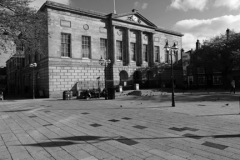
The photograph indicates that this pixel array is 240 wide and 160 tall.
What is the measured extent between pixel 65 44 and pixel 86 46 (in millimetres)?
3685

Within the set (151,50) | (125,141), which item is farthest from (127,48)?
(125,141)

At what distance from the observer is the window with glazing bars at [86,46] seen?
29469 millimetres

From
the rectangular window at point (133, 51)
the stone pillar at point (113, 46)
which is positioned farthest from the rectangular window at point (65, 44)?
the rectangular window at point (133, 51)

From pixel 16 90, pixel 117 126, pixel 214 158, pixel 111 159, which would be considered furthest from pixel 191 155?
pixel 16 90

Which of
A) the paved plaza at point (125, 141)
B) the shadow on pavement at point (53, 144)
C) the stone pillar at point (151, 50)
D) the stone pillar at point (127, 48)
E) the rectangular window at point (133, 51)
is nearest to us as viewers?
the paved plaza at point (125, 141)

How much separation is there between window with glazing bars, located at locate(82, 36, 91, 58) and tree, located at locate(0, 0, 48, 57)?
16.2m

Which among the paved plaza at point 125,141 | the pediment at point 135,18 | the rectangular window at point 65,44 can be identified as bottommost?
the paved plaza at point 125,141

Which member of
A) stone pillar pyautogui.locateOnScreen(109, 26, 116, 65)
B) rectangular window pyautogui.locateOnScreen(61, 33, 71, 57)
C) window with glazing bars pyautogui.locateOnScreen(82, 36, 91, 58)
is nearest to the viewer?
rectangular window pyautogui.locateOnScreen(61, 33, 71, 57)

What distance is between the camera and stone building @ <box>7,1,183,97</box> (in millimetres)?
25953

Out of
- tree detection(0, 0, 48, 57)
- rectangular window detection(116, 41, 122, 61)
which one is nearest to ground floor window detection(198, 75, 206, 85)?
rectangular window detection(116, 41, 122, 61)

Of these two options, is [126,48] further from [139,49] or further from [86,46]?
[86,46]

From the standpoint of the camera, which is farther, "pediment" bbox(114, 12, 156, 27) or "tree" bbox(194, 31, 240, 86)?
"pediment" bbox(114, 12, 156, 27)

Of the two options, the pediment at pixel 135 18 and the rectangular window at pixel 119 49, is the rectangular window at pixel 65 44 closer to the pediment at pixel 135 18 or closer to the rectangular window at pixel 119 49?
the rectangular window at pixel 119 49

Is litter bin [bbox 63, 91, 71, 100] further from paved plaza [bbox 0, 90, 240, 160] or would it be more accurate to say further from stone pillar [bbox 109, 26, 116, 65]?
paved plaza [bbox 0, 90, 240, 160]
